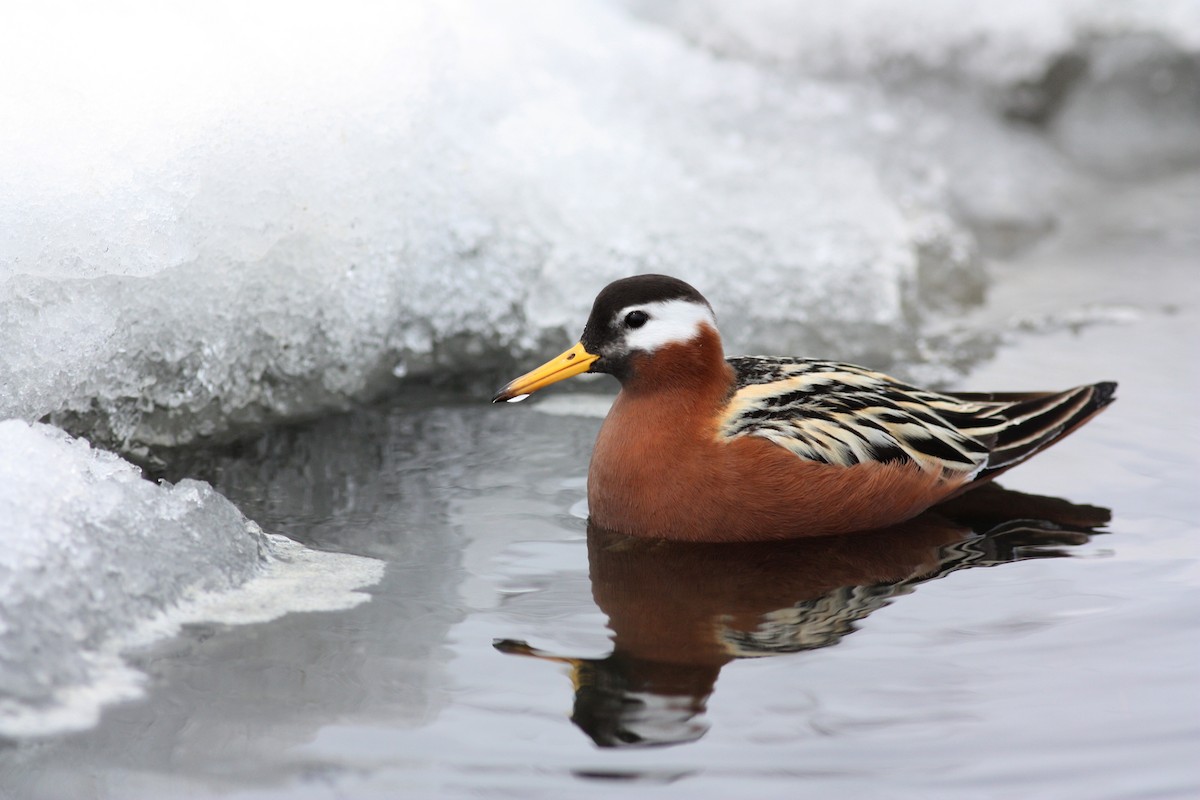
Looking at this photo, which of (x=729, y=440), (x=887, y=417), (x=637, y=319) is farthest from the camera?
(x=887, y=417)

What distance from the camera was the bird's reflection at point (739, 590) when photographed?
3.81m

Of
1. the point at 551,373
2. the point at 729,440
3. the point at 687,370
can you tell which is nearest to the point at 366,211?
the point at 551,373

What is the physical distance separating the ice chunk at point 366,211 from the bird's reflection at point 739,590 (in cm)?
184

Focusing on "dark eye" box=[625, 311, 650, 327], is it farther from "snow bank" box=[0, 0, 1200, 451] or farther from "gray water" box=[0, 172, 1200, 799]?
"snow bank" box=[0, 0, 1200, 451]

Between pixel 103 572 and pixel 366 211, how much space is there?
9.04 ft

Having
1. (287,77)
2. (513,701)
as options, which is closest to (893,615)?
(513,701)

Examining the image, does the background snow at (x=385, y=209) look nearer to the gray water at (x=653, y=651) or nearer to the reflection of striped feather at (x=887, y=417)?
the gray water at (x=653, y=651)

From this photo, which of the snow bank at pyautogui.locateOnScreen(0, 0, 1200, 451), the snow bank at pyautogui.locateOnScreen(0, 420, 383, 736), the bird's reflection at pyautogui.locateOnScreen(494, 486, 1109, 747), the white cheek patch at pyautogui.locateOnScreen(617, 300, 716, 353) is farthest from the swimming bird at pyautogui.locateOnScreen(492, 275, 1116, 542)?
the snow bank at pyautogui.locateOnScreen(0, 0, 1200, 451)

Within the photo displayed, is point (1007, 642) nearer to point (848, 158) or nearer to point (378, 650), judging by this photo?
point (378, 650)

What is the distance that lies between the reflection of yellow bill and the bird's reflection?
574mm

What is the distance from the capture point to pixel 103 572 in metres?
4.04

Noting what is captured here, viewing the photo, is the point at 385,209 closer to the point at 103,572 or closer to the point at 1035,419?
the point at 103,572

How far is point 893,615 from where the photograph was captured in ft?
14.5

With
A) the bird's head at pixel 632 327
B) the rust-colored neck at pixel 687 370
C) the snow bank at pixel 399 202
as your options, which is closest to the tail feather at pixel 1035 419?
the rust-colored neck at pixel 687 370
